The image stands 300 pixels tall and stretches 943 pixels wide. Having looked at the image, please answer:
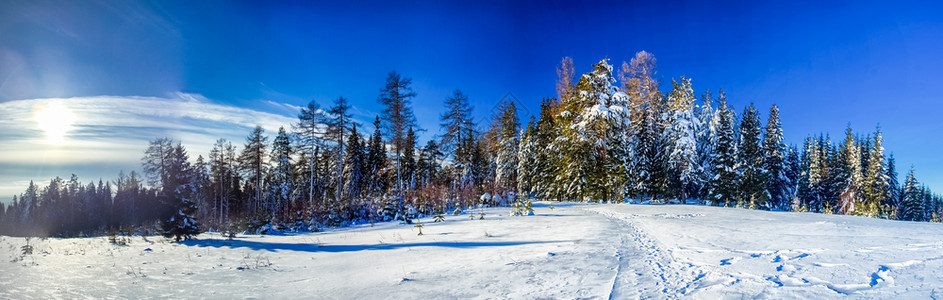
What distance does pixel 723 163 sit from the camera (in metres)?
26.4

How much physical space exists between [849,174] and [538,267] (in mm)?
50963

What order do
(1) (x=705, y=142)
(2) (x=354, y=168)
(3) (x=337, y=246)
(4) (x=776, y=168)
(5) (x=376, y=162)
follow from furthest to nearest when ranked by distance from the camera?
(5) (x=376, y=162)
(2) (x=354, y=168)
(4) (x=776, y=168)
(1) (x=705, y=142)
(3) (x=337, y=246)

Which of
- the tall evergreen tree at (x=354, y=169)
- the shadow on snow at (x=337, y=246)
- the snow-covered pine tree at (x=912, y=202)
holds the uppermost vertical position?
the tall evergreen tree at (x=354, y=169)

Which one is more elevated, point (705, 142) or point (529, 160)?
point (705, 142)

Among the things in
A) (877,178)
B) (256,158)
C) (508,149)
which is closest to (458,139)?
(508,149)

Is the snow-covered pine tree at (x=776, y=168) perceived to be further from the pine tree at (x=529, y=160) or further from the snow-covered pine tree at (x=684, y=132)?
the pine tree at (x=529, y=160)

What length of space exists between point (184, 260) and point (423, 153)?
32846 millimetres

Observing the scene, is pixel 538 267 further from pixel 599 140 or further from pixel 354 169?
pixel 354 169

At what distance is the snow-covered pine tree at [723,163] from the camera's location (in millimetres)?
25781

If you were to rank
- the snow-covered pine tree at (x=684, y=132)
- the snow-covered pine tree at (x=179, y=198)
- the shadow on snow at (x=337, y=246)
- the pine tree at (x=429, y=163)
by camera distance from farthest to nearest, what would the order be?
1. the pine tree at (x=429, y=163)
2. the snow-covered pine tree at (x=684, y=132)
3. the snow-covered pine tree at (x=179, y=198)
4. the shadow on snow at (x=337, y=246)

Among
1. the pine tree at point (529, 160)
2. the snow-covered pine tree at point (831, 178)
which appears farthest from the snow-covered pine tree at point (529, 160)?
the snow-covered pine tree at point (831, 178)

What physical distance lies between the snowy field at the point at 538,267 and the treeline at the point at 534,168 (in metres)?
4.72

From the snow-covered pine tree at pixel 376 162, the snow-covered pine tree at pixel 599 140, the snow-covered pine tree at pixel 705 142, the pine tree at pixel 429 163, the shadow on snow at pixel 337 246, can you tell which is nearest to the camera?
the shadow on snow at pixel 337 246

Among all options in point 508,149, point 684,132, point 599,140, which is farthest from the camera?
point 508,149
